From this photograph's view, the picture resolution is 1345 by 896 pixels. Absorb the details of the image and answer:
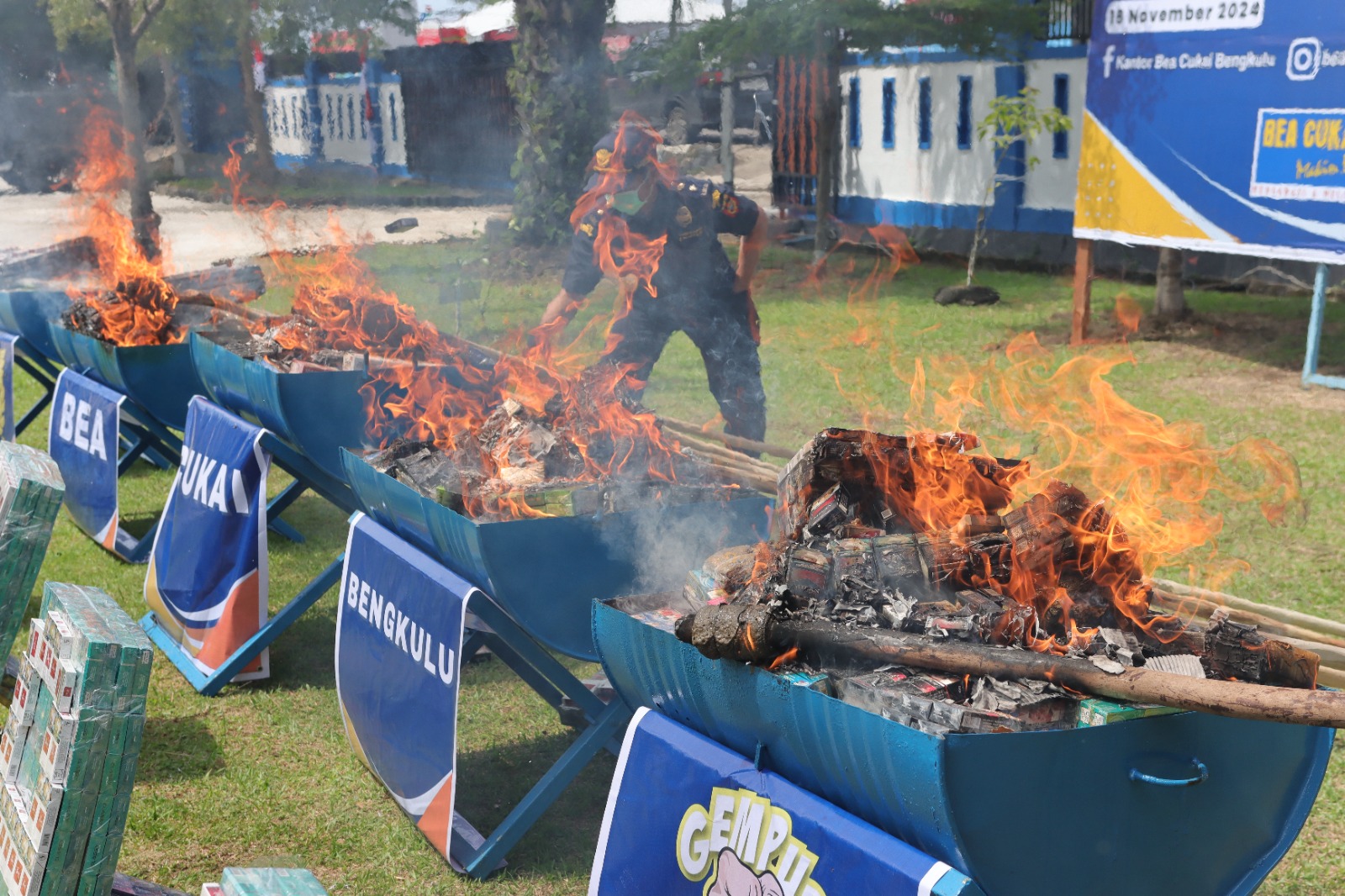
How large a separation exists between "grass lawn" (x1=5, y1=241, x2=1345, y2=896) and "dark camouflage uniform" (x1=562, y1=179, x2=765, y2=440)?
185 centimetres

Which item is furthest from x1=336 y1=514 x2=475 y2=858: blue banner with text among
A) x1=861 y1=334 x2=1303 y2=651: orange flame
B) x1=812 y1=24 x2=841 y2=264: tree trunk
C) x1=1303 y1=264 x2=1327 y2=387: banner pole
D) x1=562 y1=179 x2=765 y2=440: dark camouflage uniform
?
x1=812 y1=24 x2=841 y2=264: tree trunk

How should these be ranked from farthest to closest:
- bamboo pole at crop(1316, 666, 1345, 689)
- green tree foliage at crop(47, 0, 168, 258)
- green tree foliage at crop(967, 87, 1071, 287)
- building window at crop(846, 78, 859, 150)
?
1. building window at crop(846, 78, 859, 150)
2. green tree foliage at crop(967, 87, 1071, 287)
3. green tree foliage at crop(47, 0, 168, 258)
4. bamboo pole at crop(1316, 666, 1345, 689)

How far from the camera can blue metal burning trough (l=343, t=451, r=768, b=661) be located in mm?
3805

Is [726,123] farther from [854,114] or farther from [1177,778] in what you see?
[1177,778]

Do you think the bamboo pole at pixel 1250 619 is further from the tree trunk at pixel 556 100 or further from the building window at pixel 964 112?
the building window at pixel 964 112

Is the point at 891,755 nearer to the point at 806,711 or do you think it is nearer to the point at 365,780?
the point at 806,711

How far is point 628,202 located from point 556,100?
5508 millimetres

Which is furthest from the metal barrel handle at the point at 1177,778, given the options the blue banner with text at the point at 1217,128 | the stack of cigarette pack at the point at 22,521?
the blue banner with text at the point at 1217,128

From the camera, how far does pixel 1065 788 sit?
245cm

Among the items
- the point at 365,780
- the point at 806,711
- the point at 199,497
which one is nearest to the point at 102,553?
the point at 199,497

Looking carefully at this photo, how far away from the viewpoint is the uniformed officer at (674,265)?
637cm

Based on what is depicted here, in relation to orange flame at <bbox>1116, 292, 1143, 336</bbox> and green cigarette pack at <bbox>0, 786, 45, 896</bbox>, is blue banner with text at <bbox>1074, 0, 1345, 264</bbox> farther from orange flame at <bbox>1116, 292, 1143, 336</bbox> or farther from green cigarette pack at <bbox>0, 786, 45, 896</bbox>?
green cigarette pack at <bbox>0, 786, 45, 896</bbox>

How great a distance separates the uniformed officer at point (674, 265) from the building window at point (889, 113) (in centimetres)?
1246

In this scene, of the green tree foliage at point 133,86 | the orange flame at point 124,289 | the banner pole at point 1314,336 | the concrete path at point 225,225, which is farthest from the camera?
the concrete path at point 225,225
